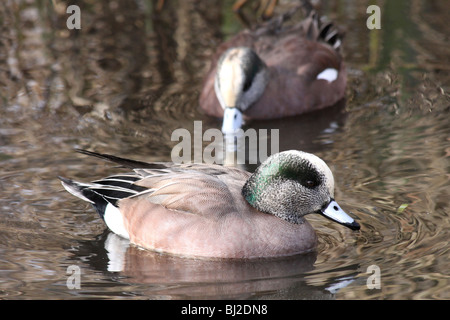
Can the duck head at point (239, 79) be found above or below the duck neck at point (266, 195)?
above

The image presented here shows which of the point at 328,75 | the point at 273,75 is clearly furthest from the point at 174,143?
the point at 328,75

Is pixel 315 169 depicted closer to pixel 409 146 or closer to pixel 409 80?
pixel 409 146

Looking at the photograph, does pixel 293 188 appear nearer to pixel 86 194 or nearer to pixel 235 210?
pixel 235 210

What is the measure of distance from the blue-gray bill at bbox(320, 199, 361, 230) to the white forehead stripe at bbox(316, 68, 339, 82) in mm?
2851

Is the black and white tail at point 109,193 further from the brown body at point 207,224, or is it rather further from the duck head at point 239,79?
the duck head at point 239,79

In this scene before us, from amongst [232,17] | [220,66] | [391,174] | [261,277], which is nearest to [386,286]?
[261,277]

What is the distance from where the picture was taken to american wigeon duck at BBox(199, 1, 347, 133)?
7.09 m

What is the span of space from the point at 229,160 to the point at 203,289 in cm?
208

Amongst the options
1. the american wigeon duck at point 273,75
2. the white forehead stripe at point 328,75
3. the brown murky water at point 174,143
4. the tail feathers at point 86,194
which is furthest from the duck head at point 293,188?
the white forehead stripe at point 328,75

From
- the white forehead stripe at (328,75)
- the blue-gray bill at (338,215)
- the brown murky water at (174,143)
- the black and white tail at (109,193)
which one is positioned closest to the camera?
the brown murky water at (174,143)

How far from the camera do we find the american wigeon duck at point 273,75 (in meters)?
7.09

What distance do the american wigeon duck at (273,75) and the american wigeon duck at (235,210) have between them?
1910mm

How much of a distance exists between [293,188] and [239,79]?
245 cm

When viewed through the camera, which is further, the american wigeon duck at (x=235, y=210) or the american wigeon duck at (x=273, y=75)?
the american wigeon duck at (x=273, y=75)
